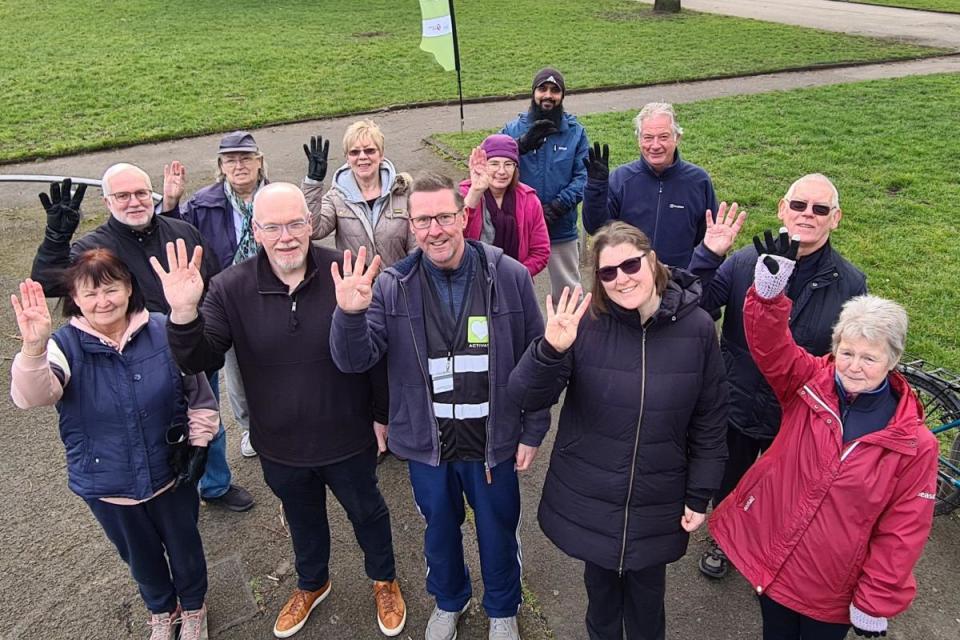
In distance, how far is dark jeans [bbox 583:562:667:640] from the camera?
3.00 meters

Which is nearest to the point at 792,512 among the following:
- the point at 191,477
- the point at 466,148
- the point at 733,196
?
the point at 191,477

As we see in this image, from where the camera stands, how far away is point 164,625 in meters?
3.41

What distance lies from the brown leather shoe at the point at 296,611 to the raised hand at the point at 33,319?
1.76 meters

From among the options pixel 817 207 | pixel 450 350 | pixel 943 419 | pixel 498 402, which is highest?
pixel 817 207

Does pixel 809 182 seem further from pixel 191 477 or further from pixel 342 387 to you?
pixel 191 477

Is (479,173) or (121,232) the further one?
(479,173)

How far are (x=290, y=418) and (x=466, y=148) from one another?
26.9 ft

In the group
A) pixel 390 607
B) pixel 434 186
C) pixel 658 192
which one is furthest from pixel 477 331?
pixel 658 192

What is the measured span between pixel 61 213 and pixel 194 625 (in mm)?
2183

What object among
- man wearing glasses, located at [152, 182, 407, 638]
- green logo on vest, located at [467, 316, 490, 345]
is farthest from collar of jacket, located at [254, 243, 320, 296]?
green logo on vest, located at [467, 316, 490, 345]

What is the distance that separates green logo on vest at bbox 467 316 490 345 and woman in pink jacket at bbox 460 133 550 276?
4.11ft

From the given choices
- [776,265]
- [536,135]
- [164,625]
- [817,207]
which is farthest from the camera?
[536,135]

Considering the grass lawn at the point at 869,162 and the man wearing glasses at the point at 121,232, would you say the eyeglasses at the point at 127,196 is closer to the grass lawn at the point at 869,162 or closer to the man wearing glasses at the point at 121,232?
the man wearing glasses at the point at 121,232

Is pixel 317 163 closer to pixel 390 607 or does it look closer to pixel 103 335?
pixel 103 335
